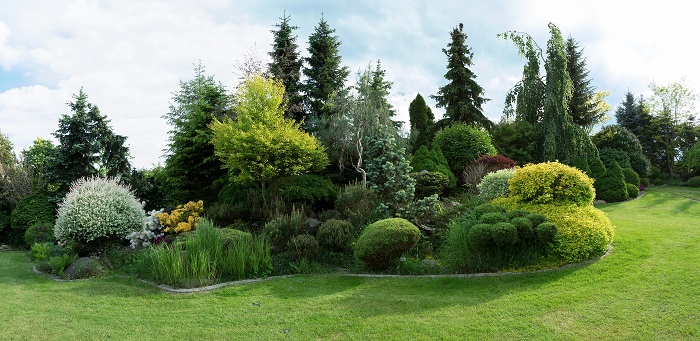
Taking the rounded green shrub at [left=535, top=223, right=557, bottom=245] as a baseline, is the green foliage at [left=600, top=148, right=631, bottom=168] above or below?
above

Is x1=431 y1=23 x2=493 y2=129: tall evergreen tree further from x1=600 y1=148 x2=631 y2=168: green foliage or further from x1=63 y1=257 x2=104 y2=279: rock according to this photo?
x1=63 y1=257 x2=104 y2=279: rock

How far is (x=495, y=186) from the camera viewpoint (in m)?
11.2

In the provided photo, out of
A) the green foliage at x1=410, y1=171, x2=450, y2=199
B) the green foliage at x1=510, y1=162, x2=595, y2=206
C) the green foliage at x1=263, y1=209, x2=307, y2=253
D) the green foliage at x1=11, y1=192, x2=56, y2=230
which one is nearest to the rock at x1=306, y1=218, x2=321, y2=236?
the green foliage at x1=263, y1=209, x2=307, y2=253

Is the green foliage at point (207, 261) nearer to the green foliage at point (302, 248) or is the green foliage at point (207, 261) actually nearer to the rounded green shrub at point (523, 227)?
the green foliage at point (302, 248)

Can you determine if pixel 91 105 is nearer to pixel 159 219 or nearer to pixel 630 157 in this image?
pixel 159 219

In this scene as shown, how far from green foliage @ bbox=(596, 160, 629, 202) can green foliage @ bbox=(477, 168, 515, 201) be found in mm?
7847

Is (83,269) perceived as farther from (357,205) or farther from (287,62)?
(287,62)

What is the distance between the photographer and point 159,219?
1313 centimetres

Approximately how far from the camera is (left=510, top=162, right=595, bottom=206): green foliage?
29.1 feet

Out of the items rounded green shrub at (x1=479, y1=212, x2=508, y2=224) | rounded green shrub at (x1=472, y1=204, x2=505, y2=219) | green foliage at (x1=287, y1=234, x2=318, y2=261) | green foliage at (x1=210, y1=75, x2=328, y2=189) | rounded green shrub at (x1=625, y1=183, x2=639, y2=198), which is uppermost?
green foliage at (x1=210, y1=75, x2=328, y2=189)

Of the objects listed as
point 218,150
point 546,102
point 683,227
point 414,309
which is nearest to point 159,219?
point 218,150

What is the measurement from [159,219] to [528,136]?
1720 cm

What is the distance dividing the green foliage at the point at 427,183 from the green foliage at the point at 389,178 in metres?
1.83

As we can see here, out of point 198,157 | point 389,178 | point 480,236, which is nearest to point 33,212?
point 198,157
